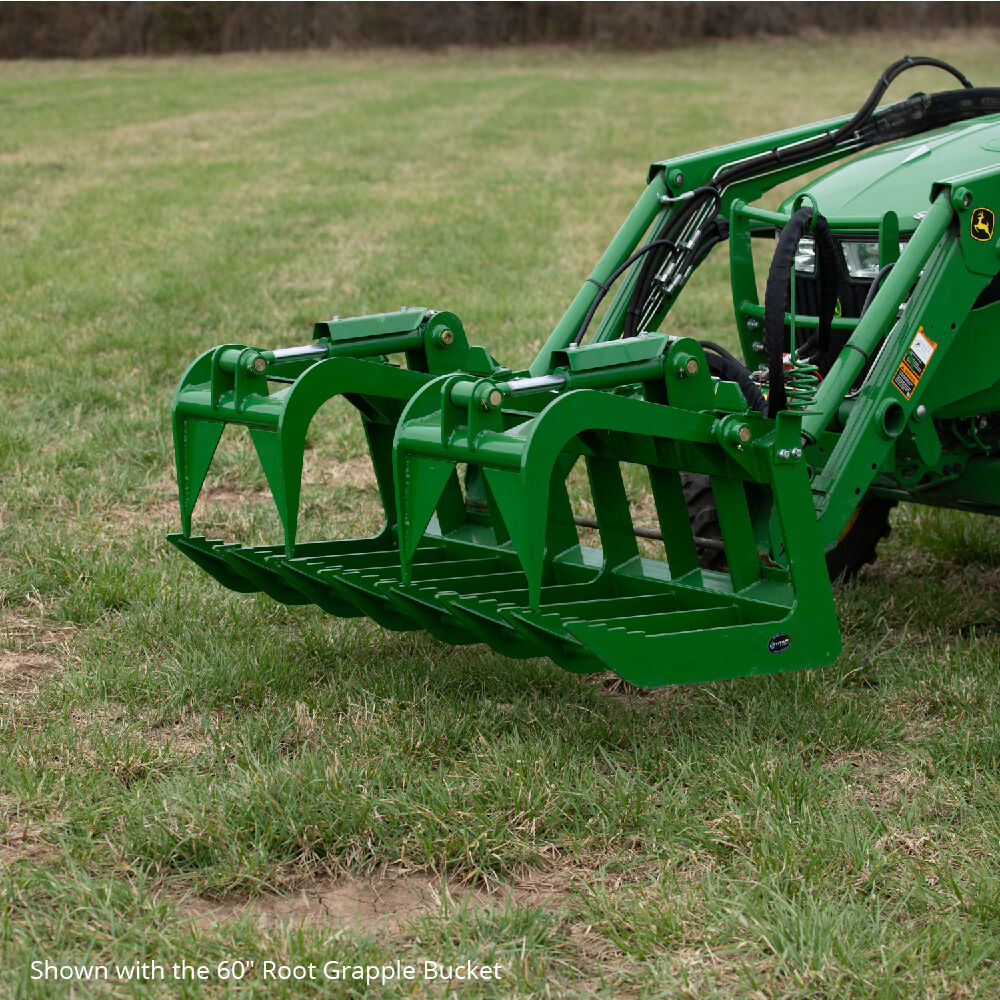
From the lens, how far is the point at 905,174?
425 cm

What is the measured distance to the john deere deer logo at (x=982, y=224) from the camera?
11.9 ft

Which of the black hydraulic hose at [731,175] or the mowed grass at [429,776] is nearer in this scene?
the mowed grass at [429,776]

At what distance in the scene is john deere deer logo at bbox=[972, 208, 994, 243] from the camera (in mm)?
3613

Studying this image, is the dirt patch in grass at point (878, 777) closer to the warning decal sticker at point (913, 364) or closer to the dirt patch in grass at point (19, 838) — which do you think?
the warning decal sticker at point (913, 364)

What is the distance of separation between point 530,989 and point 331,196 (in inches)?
511

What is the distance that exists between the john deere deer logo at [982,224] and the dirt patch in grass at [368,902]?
208cm

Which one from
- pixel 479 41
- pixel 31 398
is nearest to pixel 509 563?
pixel 31 398

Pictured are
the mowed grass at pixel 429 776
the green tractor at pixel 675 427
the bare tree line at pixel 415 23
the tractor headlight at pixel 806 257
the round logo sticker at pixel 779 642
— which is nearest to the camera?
the mowed grass at pixel 429 776

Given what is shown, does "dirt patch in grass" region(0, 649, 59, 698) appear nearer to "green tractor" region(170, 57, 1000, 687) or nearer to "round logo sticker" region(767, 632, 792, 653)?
"green tractor" region(170, 57, 1000, 687)

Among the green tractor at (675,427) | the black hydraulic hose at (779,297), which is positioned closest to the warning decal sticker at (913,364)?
the green tractor at (675,427)

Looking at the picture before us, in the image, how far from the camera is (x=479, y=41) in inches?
1463

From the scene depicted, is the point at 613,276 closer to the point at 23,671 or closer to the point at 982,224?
the point at 982,224

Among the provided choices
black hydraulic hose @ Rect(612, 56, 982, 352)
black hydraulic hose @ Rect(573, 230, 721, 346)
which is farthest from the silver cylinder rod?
black hydraulic hose @ Rect(612, 56, 982, 352)

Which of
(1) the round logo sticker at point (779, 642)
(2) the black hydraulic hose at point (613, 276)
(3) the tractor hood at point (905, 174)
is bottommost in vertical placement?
(1) the round logo sticker at point (779, 642)
